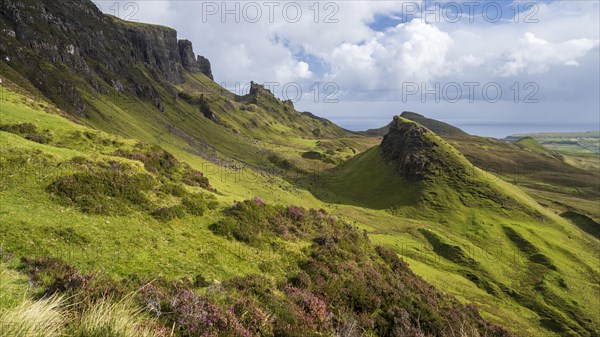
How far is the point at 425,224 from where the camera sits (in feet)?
246

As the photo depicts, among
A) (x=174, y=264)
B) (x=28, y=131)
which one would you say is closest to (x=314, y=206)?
(x=28, y=131)

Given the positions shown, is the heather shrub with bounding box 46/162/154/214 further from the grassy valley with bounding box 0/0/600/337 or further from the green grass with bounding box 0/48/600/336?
the green grass with bounding box 0/48/600/336

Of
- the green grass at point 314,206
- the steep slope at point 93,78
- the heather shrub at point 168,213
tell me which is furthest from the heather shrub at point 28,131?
the steep slope at point 93,78

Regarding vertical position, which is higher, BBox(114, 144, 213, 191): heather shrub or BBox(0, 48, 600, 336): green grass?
BBox(114, 144, 213, 191): heather shrub

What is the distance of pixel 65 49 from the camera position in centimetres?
10569

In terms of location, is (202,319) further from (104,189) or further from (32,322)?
(104,189)

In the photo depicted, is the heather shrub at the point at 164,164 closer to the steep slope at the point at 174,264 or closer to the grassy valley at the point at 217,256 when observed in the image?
the grassy valley at the point at 217,256

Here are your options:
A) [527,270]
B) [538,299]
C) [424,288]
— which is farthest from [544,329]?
[424,288]

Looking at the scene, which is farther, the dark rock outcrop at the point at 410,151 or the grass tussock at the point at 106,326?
the dark rock outcrop at the point at 410,151

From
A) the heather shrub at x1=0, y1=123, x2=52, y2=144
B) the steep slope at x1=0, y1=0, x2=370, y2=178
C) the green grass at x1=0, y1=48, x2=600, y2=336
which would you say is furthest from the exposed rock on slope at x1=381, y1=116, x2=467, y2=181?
the heather shrub at x1=0, y1=123, x2=52, y2=144

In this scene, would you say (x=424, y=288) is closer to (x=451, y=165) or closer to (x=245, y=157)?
(x=451, y=165)

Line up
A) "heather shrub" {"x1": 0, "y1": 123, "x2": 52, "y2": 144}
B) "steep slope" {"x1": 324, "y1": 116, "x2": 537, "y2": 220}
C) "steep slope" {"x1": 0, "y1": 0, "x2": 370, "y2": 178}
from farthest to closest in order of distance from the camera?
1. "steep slope" {"x1": 324, "y1": 116, "x2": 537, "y2": 220}
2. "steep slope" {"x1": 0, "y1": 0, "x2": 370, "y2": 178}
3. "heather shrub" {"x1": 0, "y1": 123, "x2": 52, "y2": 144}

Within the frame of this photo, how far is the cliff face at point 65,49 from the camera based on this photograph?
72.1m

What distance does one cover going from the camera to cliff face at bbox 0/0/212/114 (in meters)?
72.1
